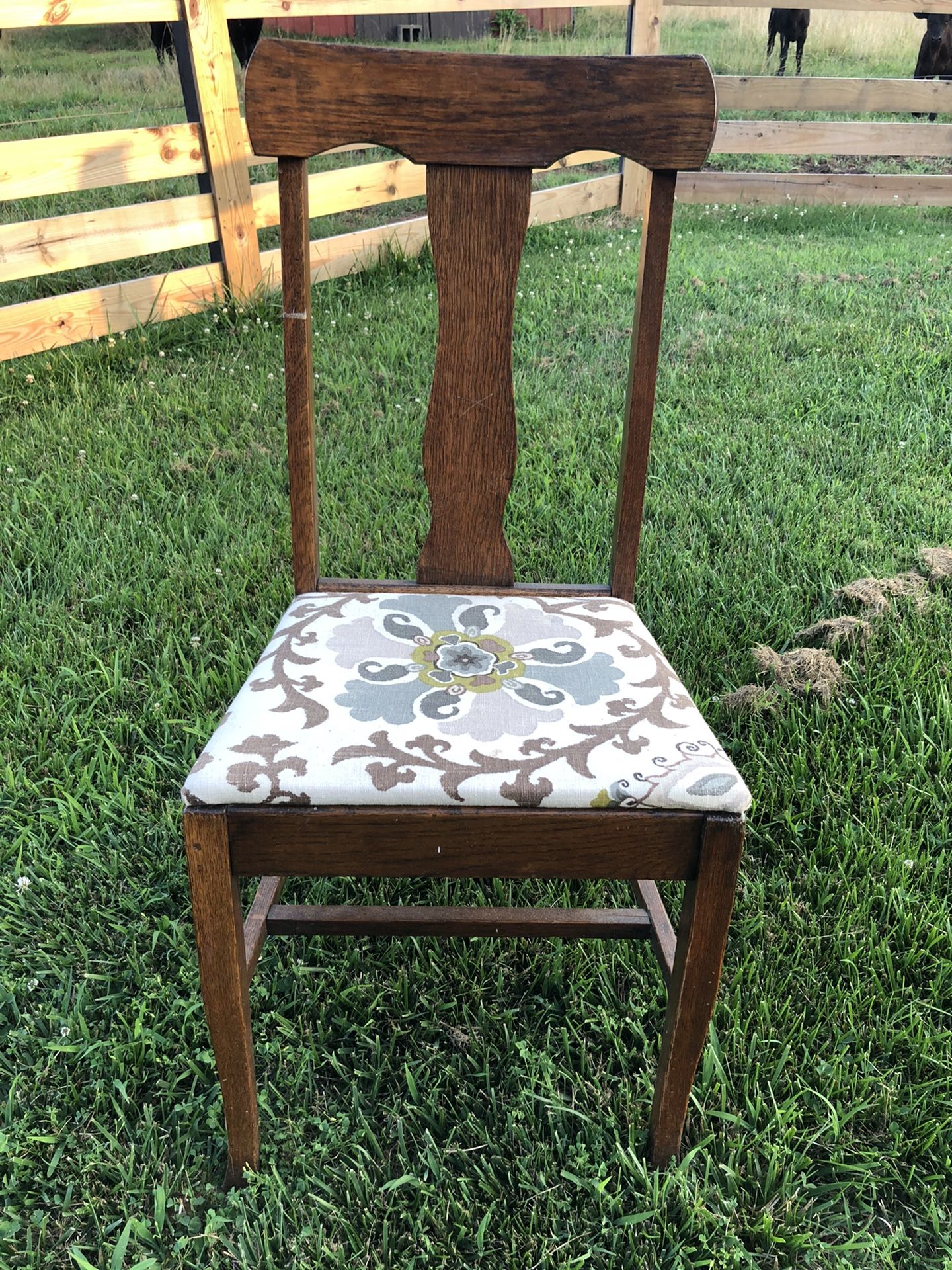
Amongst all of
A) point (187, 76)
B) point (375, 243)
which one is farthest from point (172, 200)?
point (375, 243)

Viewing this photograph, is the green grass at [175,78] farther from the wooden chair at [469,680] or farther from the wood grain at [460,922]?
the wood grain at [460,922]

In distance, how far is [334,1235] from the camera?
3.93 feet

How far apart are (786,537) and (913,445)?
0.78m

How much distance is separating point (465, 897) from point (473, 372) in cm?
89

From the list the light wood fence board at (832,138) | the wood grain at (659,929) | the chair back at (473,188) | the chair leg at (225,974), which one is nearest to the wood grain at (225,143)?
the chair back at (473,188)

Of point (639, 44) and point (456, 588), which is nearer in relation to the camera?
point (456, 588)

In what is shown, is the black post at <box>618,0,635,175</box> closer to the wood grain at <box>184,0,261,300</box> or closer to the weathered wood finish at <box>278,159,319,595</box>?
the wood grain at <box>184,0,261,300</box>

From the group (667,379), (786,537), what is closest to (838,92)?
(667,379)

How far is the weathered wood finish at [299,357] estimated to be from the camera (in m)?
1.30

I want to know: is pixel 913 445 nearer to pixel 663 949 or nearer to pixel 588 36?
pixel 663 949

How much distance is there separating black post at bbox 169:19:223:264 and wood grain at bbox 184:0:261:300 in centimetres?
2

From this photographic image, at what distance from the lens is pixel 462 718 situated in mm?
1129

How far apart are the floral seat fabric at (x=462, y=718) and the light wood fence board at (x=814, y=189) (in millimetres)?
5478

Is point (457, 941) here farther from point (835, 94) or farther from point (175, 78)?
point (175, 78)
